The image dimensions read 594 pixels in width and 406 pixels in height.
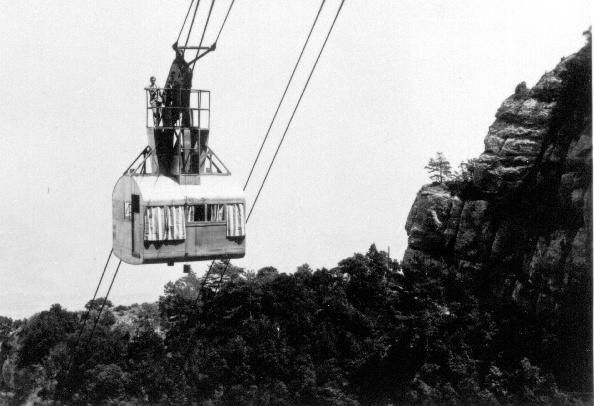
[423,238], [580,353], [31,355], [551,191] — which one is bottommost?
[31,355]

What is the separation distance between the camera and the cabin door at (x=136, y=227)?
963 inches

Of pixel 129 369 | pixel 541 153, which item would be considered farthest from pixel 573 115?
pixel 129 369

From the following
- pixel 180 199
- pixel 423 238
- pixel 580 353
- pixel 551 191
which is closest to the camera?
pixel 180 199

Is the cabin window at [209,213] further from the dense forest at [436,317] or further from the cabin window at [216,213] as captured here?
the dense forest at [436,317]

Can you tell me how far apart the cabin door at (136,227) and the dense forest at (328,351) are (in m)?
34.7

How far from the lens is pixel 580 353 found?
2260 inches

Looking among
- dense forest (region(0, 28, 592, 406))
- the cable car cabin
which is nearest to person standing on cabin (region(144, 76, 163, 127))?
the cable car cabin

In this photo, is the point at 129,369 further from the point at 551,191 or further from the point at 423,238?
the point at 551,191

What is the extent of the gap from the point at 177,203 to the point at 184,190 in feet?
1.82

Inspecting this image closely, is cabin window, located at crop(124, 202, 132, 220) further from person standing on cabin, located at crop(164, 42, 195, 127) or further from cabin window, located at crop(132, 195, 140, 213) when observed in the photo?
person standing on cabin, located at crop(164, 42, 195, 127)

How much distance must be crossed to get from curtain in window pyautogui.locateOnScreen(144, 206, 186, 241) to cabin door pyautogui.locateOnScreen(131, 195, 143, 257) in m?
0.27

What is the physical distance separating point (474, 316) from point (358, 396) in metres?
9.11

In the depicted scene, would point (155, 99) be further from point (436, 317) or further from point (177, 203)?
point (436, 317)

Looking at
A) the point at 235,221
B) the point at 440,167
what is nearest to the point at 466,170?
the point at 440,167
